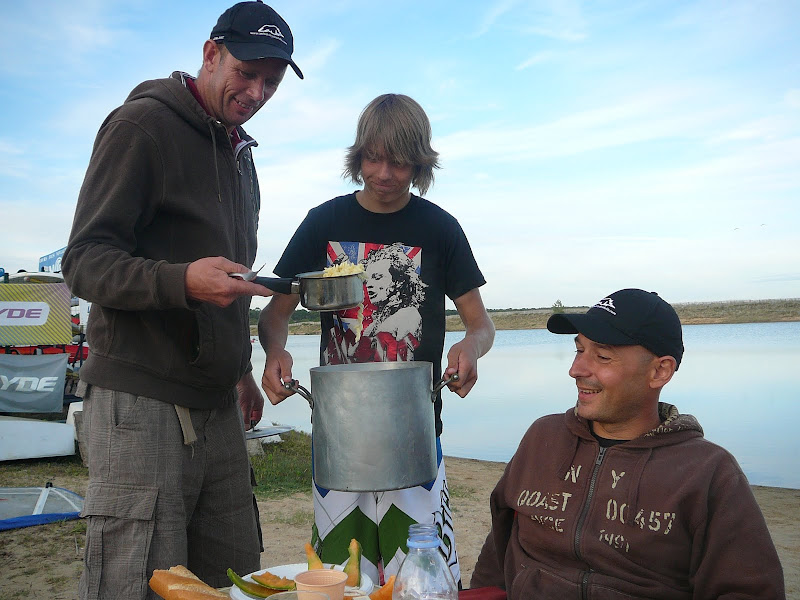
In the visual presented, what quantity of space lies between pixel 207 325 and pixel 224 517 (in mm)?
683

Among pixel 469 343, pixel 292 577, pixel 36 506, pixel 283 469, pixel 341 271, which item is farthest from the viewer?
pixel 283 469

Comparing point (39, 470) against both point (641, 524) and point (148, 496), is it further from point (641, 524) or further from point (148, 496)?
point (641, 524)

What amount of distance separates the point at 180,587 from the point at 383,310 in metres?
1.33

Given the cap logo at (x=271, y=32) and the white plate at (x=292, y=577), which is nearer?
the white plate at (x=292, y=577)

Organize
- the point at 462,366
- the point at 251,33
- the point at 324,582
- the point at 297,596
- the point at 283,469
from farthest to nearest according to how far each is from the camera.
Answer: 1. the point at 283,469
2. the point at 462,366
3. the point at 251,33
4. the point at 324,582
5. the point at 297,596

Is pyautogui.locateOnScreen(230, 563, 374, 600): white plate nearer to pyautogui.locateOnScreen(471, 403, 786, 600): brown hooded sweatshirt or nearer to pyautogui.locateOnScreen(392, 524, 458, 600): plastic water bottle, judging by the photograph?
pyautogui.locateOnScreen(392, 524, 458, 600): plastic water bottle

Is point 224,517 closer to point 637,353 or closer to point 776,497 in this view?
point 637,353

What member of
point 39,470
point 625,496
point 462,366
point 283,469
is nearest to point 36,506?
Result: point 39,470

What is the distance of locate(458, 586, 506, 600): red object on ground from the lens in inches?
80.0

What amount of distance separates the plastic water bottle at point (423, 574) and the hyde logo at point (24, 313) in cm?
1023

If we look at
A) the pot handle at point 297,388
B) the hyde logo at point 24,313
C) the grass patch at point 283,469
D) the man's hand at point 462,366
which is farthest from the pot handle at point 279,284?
the hyde logo at point 24,313

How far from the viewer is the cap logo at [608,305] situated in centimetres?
224

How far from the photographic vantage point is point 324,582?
1557mm

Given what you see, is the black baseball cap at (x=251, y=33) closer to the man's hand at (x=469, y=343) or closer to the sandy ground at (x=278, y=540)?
the man's hand at (x=469, y=343)
